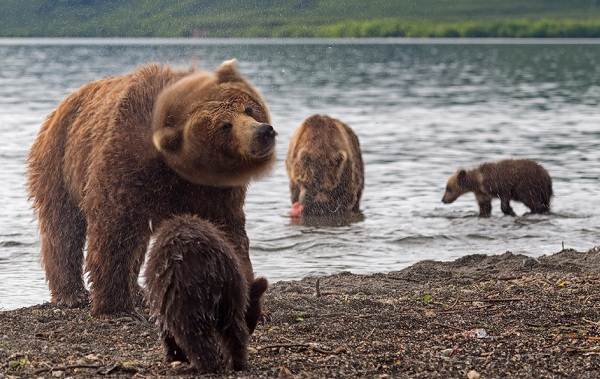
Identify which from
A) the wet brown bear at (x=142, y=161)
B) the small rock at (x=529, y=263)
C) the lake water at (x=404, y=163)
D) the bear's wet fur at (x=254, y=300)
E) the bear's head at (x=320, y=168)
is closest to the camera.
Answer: the bear's wet fur at (x=254, y=300)

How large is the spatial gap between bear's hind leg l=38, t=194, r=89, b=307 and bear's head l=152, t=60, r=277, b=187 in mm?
1761

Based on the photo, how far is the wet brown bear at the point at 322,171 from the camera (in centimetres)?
1559

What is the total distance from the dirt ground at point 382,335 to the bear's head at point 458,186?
22.9 ft

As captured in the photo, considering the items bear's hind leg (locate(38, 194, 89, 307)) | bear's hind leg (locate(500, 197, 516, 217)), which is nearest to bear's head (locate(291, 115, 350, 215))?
bear's hind leg (locate(500, 197, 516, 217))

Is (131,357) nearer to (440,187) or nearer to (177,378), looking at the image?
(177,378)

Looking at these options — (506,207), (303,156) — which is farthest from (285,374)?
(506,207)

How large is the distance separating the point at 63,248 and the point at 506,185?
9139 millimetres

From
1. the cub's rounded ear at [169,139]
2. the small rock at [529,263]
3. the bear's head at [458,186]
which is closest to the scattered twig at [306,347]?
the cub's rounded ear at [169,139]

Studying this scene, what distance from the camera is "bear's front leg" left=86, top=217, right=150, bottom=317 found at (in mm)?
7609

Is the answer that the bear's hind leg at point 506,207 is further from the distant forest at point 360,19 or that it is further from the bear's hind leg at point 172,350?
the distant forest at point 360,19

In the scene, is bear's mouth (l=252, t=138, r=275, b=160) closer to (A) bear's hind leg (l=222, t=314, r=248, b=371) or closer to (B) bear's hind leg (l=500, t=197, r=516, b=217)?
(A) bear's hind leg (l=222, t=314, r=248, b=371)

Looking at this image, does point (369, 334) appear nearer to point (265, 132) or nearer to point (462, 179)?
point (265, 132)

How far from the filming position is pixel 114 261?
7.73 metres

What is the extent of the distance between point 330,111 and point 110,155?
2941 centimetres
